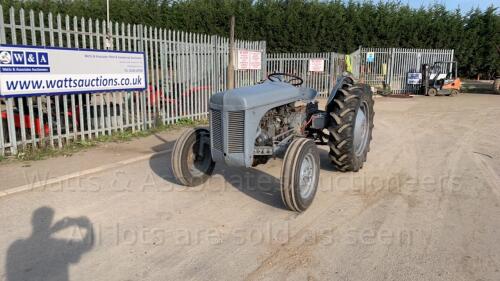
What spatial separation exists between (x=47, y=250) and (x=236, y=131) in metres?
2.12

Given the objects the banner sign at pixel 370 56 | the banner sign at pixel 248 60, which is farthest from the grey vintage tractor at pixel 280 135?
the banner sign at pixel 370 56

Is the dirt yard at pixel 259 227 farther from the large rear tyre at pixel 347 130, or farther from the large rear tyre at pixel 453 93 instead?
the large rear tyre at pixel 453 93

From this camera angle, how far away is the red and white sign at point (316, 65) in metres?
17.8

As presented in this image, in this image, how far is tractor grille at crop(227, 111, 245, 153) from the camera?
174 inches

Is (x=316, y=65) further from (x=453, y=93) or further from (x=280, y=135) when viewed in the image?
(x=280, y=135)

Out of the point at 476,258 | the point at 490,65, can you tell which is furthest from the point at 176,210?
the point at 490,65

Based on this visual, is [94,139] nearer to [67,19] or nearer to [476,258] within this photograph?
[67,19]

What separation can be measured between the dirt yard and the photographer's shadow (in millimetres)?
13

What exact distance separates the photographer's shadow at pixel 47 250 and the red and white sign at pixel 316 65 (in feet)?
48.8

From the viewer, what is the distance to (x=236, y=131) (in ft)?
14.6

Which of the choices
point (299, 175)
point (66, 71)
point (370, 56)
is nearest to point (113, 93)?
point (66, 71)

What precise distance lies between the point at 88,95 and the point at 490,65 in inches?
968

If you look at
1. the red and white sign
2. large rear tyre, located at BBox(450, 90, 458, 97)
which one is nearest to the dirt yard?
the red and white sign

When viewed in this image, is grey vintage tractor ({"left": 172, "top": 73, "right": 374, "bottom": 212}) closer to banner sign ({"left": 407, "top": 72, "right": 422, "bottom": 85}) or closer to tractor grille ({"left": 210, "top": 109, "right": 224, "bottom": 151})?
tractor grille ({"left": 210, "top": 109, "right": 224, "bottom": 151})
